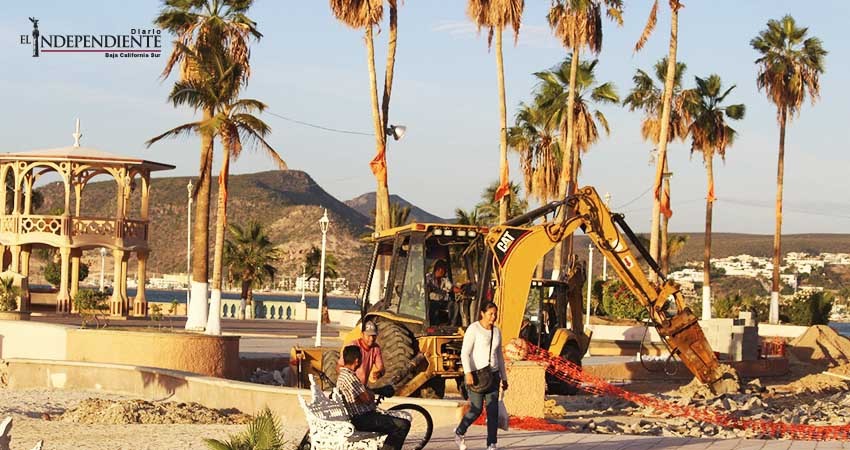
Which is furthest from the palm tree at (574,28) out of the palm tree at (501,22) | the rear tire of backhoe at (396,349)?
the rear tire of backhoe at (396,349)

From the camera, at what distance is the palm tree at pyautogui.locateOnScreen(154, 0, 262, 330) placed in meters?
37.4

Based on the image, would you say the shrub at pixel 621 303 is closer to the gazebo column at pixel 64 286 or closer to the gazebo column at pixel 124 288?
the gazebo column at pixel 124 288

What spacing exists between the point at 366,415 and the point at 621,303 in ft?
146

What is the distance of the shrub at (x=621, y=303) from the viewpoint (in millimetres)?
56188

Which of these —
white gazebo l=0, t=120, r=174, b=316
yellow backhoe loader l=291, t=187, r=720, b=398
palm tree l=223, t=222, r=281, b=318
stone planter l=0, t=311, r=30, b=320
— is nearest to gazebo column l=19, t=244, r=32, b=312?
white gazebo l=0, t=120, r=174, b=316

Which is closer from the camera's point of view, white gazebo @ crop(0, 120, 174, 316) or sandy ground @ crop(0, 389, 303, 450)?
sandy ground @ crop(0, 389, 303, 450)

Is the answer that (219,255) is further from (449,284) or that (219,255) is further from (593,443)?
(593,443)

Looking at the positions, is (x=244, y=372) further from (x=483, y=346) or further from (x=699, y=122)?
(x=699, y=122)

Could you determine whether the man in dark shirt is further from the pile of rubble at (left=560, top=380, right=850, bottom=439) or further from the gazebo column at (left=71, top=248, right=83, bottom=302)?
the gazebo column at (left=71, top=248, right=83, bottom=302)

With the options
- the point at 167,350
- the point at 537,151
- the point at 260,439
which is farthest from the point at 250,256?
the point at 260,439

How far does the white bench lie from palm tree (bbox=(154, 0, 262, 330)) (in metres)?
24.6

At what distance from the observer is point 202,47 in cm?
3678

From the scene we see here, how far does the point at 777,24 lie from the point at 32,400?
46277 mm

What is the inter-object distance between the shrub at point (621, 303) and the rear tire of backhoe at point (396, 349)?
36021 millimetres
